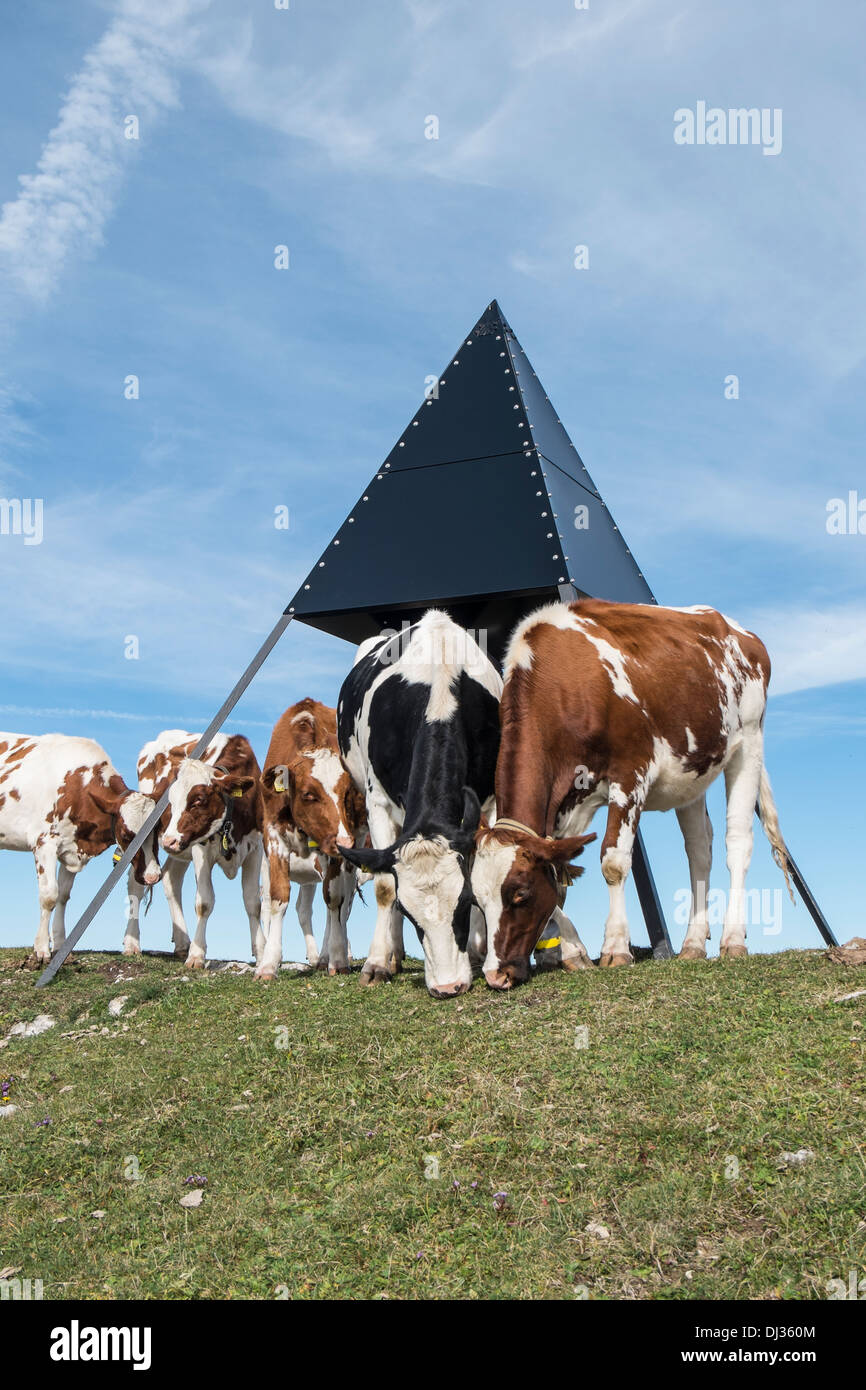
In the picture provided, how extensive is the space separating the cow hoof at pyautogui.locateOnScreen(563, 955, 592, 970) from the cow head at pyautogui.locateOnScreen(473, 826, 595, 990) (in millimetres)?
1024

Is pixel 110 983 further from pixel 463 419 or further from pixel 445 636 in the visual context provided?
pixel 463 419

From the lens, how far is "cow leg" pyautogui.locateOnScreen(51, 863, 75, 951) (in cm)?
1873

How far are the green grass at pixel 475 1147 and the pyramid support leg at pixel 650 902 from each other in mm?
4660

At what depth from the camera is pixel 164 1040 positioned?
11.0m

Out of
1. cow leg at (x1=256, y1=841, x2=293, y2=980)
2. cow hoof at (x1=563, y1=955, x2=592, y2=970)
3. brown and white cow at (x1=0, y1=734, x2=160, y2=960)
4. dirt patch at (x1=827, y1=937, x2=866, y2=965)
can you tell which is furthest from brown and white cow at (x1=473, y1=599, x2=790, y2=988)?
brown and white cow at (x1=0, y1=734, x2=160, y2=960)

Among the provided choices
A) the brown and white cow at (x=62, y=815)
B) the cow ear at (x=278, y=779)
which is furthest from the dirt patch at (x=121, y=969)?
the cow ear at (x=278, y=779)

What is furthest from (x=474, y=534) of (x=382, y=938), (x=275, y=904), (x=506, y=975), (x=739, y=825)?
(x=506, y=975)

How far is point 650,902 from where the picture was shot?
51.4ft

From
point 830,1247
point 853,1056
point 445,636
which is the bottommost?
point 830,1247

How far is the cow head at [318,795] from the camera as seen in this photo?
13.7m

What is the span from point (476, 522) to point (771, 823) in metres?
5.52

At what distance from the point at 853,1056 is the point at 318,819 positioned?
24.4ft

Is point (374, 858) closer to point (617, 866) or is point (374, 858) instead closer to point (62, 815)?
point (617, 866)
